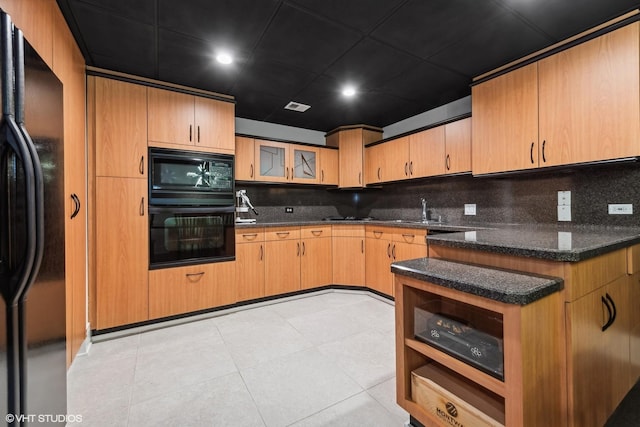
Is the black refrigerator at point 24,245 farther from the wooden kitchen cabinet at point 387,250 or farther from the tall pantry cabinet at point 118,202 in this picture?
the wooden kitchen cabinet at point 387,250

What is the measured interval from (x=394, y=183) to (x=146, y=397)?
3.27 metres

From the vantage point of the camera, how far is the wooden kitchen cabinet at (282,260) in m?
3.11

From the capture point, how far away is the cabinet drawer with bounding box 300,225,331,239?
3.36 m

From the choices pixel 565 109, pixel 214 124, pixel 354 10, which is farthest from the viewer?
pixel 214 124

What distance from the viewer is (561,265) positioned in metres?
1.00

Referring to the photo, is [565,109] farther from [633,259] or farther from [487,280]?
[487,280]

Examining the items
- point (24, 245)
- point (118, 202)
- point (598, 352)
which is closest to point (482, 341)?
point (598, 352)

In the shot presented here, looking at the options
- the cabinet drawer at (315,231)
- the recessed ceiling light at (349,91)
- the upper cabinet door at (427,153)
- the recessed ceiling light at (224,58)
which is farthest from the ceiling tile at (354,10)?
the cabinet drawer at (315,231)

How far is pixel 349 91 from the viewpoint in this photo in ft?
9.29

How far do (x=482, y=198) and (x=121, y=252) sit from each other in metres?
3.55

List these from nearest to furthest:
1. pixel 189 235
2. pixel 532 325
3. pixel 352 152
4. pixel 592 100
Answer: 1. pixel 532 325
2. pixel 592 100
3. pixel 189 235
4. pixel 352 152

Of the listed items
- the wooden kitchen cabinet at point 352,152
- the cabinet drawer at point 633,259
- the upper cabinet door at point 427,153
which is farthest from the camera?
the wooden kitchen cabinet at point 352,152

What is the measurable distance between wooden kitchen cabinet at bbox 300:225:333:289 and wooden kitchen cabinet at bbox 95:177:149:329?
167cm

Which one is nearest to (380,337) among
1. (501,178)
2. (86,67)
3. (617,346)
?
(617,346)
